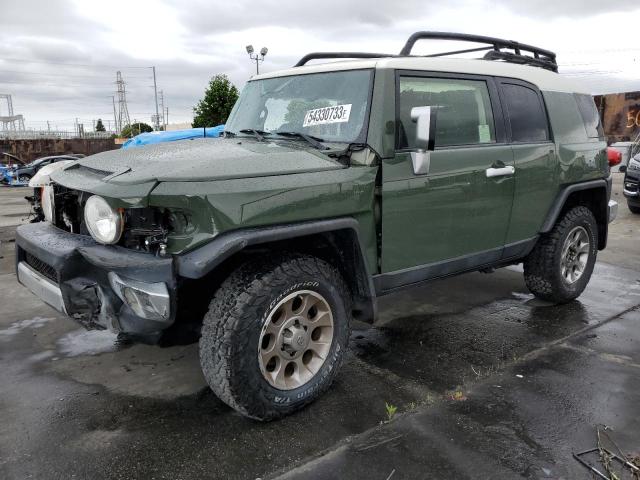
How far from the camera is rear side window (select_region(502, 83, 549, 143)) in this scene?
3.91m

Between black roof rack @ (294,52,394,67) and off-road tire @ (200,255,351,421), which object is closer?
off-road tire @ (200,255,351,421)

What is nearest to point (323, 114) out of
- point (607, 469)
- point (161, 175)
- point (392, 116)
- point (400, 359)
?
point (392, 116)

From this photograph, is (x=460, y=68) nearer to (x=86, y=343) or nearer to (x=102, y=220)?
(x=102, y=220)

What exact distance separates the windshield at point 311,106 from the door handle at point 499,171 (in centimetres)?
107

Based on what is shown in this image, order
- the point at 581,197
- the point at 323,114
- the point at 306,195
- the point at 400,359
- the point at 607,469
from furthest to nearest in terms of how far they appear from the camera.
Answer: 1. the point at 581,197
2. the point at 400,359
3. the point at 323,114
4. the point at 306,195
5. the point at 607,469

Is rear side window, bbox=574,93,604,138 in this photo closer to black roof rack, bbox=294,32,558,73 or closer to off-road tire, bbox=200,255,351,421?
black roof rack, bbox=294,32,558,73

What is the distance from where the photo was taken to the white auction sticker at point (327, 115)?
10.5 feet

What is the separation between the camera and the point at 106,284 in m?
2.59

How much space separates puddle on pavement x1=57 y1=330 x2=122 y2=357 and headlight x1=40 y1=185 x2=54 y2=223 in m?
0.92

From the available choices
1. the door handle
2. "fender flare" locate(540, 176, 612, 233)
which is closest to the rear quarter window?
"fender flare" locate(540, 176, 612, 233)

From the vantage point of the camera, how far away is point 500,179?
12.2 feet

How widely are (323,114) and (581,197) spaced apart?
277 centimetres

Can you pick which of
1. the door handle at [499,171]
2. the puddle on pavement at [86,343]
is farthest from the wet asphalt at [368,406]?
the door handle at [499,171]

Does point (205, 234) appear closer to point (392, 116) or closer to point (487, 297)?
point (392, 116)
